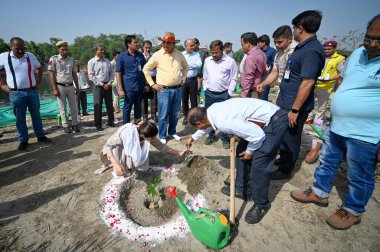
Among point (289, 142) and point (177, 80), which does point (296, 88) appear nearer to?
point (289, 142)

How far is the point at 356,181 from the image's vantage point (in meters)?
2.40

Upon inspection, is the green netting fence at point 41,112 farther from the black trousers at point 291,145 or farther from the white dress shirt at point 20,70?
the black trousers at point 291,145

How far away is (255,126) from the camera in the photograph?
225cm

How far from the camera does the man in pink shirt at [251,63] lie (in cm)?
405

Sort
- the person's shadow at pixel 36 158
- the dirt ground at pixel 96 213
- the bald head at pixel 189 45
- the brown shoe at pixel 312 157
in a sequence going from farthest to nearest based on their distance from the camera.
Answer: the bald head at pixel 189 45 < the brown shoe at pixel 312 157 < the person's shadow at pixel 36 158 < the dirt ground at pixel 96 213

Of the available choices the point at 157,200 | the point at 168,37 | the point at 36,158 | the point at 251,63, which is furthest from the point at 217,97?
the point at 36,158

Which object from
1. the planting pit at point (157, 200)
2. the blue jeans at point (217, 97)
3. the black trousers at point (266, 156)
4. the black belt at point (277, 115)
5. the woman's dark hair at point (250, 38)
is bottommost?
the planting pit at point (157, 200)

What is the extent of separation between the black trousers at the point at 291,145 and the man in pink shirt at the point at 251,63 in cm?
134

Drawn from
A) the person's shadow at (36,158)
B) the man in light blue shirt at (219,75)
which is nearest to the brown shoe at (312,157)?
the man in light blue shirt at (219,75)

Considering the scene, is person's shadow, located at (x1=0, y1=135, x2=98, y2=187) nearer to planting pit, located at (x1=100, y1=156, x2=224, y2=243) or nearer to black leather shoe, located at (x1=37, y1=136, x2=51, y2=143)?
black leather shoe, located at (x1=37, y1=136, x2=51, y2=143)

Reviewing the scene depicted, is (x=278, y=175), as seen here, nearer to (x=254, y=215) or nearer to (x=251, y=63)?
(x=254, y=215)

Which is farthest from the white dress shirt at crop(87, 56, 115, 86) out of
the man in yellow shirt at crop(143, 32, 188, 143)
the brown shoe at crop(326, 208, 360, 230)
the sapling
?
the brown shoe at crop(326, 208, 360, 230)

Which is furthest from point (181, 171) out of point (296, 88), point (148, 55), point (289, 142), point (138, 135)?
point (148, 55)

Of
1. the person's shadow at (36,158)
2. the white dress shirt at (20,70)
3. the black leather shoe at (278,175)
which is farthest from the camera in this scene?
the white dress shirt at (20,70)
